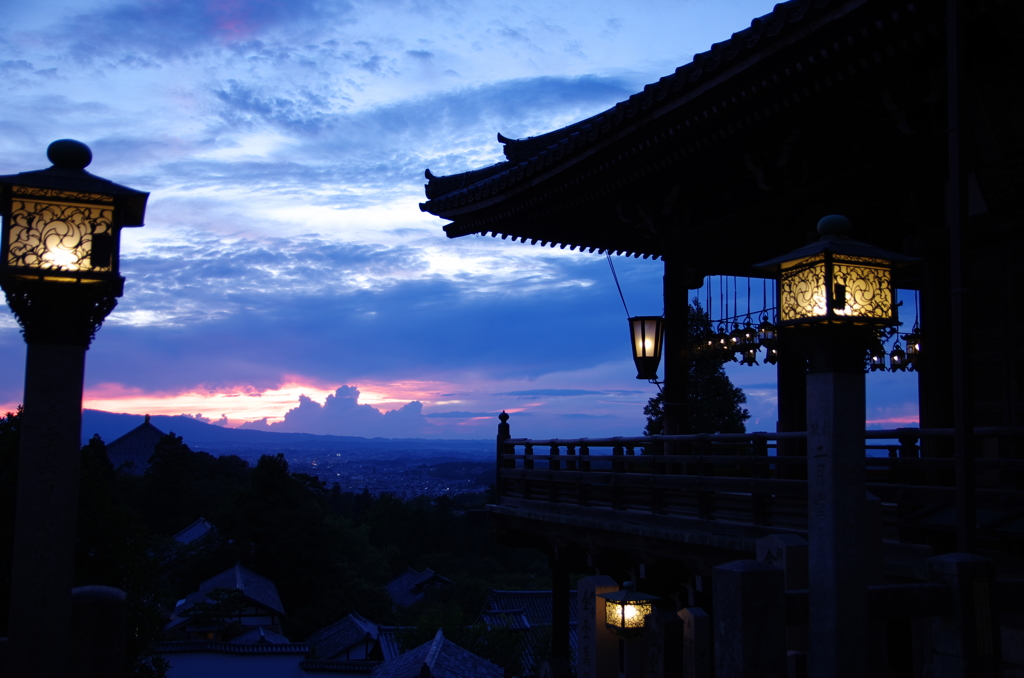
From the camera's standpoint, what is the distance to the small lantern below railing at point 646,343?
428 inches

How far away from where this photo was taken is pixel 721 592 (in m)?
3.37

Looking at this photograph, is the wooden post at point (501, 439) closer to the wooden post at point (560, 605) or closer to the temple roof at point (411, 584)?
the wooden post at point (560, 605)

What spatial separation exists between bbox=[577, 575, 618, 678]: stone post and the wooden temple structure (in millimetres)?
135

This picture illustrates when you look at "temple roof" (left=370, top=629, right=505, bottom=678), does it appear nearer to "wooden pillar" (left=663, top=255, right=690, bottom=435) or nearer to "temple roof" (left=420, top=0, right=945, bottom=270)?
"wooden pillar" (left=663, top=255, right=690, bottom=435)

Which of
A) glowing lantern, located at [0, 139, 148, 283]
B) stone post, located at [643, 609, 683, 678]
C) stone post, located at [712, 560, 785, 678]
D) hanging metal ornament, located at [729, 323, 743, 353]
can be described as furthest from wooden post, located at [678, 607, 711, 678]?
hanging metal ornament, located at [729, 323, 743, 353]

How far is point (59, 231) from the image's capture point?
3195 mm

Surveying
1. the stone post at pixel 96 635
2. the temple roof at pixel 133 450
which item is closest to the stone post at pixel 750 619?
the stone post at pixel 96 635

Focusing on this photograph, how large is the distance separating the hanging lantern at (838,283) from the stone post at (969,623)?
1.30 meters

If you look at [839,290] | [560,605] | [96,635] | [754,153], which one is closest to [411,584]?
[560,605]

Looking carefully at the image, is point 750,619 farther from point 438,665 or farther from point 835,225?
point 438,665

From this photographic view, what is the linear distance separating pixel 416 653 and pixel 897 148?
2377 cm

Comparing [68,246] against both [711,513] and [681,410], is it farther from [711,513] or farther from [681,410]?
[681,410]

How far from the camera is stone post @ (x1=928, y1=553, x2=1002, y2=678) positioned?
12.3 feet

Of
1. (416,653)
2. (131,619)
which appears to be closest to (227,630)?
(416,653)
